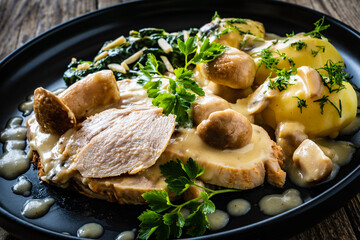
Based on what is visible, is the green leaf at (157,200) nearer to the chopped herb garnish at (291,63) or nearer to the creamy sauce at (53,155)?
the creamy sauce at (53,155)

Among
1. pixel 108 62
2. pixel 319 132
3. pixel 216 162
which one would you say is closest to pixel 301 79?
pixel 319 132

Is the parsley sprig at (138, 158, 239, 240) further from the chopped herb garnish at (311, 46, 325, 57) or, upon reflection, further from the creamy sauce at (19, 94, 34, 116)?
the creamy sauce at (19, 94, 34, 116)

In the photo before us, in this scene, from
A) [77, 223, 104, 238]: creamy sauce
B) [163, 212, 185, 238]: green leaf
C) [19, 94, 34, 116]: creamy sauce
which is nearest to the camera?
[163, 212, 185, 238]: green leaf

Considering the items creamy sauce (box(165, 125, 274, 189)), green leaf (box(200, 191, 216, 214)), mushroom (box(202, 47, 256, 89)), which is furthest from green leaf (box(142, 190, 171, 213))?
mushroom (box(202, 47, 256, 89))

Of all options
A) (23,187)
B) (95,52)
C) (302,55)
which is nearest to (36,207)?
(23,187)

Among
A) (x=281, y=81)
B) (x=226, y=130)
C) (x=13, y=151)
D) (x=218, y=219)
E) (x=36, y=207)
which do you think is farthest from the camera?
(x=13, y=151)

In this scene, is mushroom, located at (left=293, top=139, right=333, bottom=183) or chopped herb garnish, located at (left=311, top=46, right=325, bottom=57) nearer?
mushroom, located at (left=293, top=139, right=333, bottom=183)

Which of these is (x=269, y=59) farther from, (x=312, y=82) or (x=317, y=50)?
(x=312, y=82)
